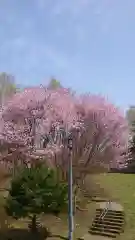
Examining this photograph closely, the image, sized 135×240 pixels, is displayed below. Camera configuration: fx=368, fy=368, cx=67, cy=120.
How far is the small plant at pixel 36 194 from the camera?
23578 millimetres

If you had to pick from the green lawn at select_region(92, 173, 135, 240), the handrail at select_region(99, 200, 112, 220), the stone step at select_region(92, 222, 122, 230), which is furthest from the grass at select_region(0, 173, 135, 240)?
the handrail at select_region(99, 200, 112, 220)

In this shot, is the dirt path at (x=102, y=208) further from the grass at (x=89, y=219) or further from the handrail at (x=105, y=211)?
the grass at (x=89, y=219)

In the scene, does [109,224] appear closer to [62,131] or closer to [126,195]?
[126,195]

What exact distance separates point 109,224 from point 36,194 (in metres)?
6.51

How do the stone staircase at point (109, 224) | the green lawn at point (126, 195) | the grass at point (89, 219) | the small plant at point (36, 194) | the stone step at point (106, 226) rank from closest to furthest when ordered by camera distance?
the small plant at point (36, 194) → the stone staircase at point (109, 224) → the green lawn at point (126, 195) → the grass at point (89, 219) → the stone step at point (106, 226)

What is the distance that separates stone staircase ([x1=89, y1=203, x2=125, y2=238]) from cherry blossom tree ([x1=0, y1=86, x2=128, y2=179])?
4.89m

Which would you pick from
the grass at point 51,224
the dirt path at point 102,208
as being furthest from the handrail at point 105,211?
the grass at point 51,224

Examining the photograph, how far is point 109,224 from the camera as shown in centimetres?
2672

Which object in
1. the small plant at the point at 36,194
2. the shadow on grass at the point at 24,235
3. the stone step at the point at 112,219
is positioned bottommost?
the shadow on grass at the point at 24,235

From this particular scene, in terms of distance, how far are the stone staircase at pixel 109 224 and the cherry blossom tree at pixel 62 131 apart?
192 inches

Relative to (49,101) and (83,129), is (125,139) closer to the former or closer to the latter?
(83,129)

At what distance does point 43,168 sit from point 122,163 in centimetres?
1130

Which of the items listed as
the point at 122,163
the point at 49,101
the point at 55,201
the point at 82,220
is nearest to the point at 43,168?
the point at 55,201

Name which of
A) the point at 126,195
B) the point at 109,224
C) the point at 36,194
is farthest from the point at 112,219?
the point at 126,195
